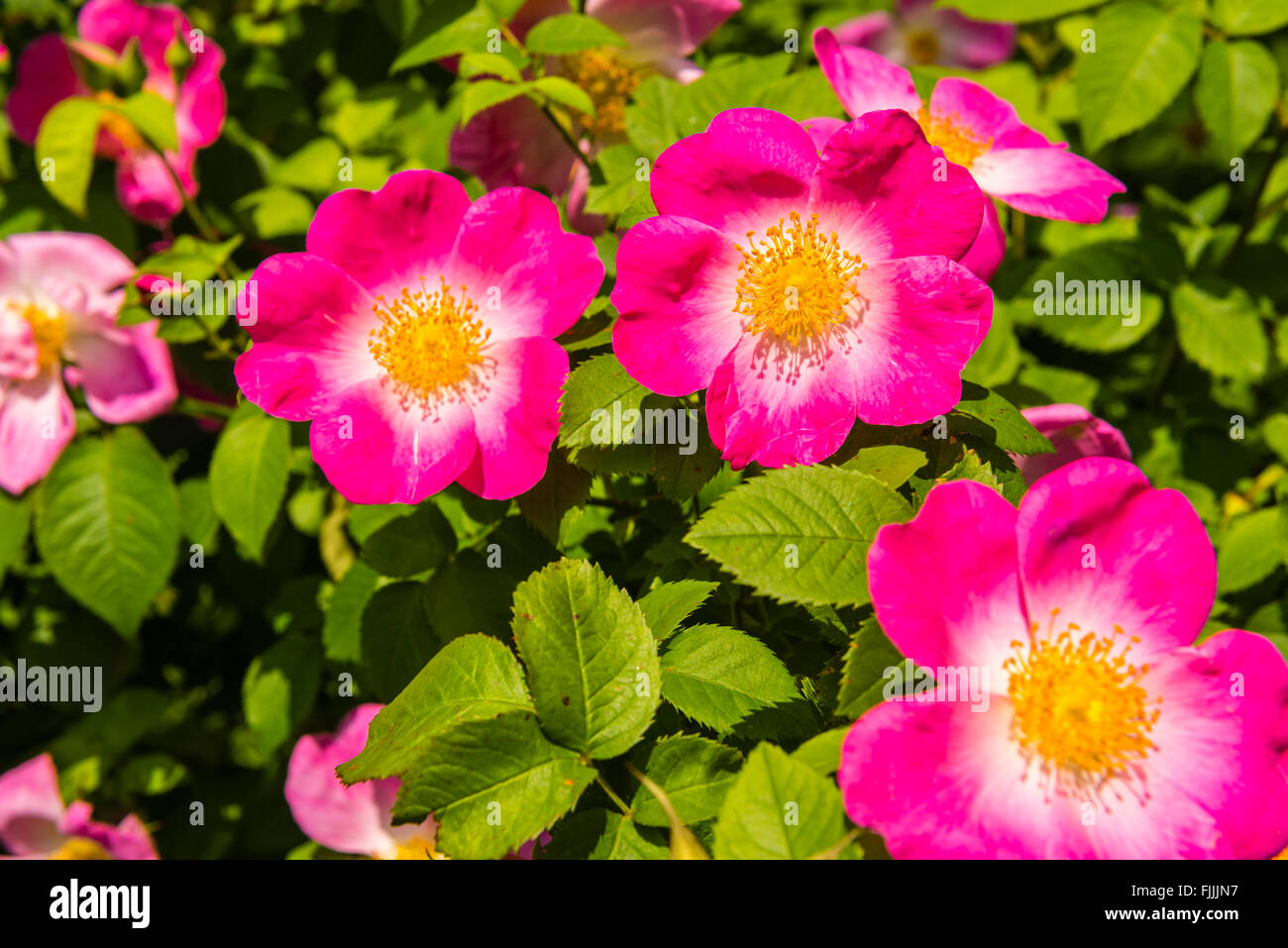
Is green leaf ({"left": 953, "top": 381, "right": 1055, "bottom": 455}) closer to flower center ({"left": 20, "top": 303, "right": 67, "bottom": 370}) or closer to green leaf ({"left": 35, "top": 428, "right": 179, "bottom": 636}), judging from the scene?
green leaf ({"left": 35, "top": 428, "right": 179, "bottom": 636})

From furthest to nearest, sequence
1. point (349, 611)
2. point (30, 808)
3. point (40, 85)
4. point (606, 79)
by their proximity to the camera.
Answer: point (40, 85) → point (30, 808) → point (606, 79) → point (349, 611)

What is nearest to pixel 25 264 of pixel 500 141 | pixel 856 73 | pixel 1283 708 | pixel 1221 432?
pixel 500 141

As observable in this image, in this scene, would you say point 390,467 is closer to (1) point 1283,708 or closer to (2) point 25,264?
(1) point 1283,708

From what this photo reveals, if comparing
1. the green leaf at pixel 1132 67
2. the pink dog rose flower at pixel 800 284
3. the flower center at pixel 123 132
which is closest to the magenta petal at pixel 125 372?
the flower center at pixel 123 132

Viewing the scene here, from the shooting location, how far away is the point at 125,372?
1.92 metres

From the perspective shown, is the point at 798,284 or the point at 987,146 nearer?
the point at 798,284

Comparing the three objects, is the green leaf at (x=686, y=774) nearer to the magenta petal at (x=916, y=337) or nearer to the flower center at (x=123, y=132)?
the magenta petal at (x=916, y=337)

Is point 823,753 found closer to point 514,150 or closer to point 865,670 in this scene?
point 865,670

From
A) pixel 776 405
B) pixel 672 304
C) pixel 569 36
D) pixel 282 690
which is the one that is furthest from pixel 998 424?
pixel 282 690

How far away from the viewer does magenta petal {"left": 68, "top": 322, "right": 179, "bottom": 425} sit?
1898 millimetres

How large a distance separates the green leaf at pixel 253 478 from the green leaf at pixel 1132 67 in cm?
140

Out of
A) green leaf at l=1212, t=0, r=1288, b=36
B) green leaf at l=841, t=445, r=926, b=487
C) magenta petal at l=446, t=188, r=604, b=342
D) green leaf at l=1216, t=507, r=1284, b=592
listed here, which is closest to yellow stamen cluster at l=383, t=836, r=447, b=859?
magenta petal at l=446, t=188, r=604, b=342

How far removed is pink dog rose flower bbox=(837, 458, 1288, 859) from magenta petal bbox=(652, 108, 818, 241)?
1.32 ft

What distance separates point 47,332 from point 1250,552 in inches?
83.2
